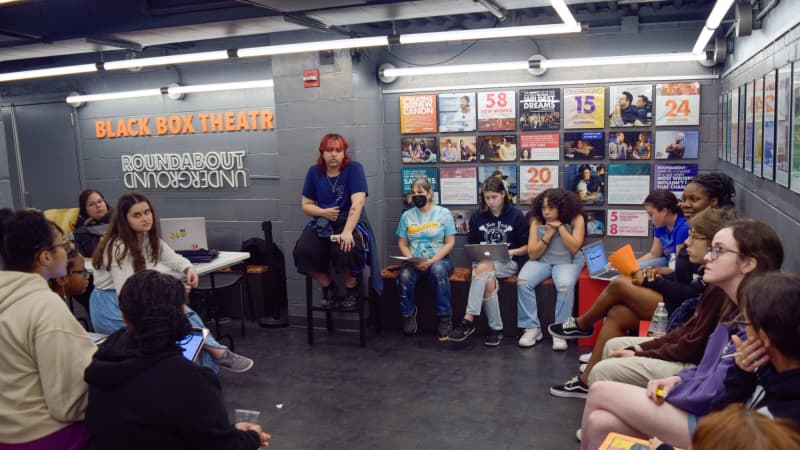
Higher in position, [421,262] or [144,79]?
[144,79]

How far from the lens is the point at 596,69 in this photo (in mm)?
5730

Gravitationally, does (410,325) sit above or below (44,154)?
below

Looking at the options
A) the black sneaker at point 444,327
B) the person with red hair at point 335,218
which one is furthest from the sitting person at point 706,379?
the person with red hair at point 335,218

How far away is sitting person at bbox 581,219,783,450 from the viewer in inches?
97.0

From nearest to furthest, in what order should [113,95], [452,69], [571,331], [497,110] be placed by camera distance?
[571,331]
[452,69]
[497,110]
[113,95]

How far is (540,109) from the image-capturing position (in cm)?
591

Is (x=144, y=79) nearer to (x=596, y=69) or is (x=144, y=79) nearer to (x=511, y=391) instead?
(x=596, y=69)

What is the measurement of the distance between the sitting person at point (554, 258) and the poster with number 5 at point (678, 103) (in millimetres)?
1241

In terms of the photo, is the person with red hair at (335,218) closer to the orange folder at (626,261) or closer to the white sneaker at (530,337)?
the white sneaker at (530,337)

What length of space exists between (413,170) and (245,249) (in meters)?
1.94

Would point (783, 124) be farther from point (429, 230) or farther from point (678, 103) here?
point (429, 230)

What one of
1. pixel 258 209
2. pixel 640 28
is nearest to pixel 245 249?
pixel 258 209

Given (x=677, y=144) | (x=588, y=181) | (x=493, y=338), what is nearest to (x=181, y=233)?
(x=493, y=338)

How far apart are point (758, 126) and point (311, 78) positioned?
11.5 feet
